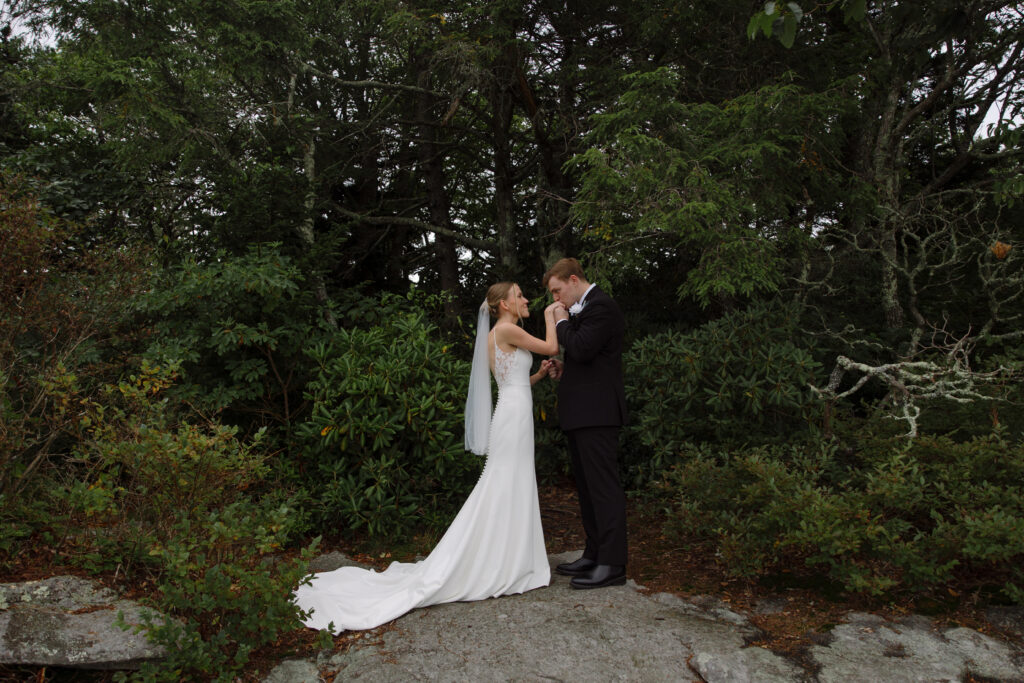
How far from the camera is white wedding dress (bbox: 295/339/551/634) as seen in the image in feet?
15.2

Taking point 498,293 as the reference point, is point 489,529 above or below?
below

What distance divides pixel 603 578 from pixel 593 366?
1427 millimetres

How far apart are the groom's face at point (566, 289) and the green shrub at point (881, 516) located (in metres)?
1.69

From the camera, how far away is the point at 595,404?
16.7 ft

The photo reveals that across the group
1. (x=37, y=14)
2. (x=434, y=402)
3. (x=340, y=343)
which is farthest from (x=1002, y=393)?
(x=37, y=14)

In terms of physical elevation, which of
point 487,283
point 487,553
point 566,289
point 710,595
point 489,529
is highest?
point 487,283

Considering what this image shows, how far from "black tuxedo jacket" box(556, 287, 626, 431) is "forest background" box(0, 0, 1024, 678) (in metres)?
1.15

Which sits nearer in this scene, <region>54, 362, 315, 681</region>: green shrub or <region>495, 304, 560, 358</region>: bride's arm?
<region>54, 362, 315, 681</region>: green shrub

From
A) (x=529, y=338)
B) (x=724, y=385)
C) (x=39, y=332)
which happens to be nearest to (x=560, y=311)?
(x=529, y=338)

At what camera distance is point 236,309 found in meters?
6.62

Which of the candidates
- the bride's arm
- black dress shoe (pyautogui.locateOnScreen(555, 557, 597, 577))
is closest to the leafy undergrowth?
black dress shoe (pyautogui.locateOnScreen(555, 557, 597, 577))

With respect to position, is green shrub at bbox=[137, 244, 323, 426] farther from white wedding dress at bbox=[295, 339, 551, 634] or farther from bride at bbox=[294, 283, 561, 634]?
white wedding dress at bbox=[295, 339, 551, 634]

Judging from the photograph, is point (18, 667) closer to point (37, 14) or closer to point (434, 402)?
point (434, 402)

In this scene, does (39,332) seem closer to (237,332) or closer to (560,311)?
(237,332)
